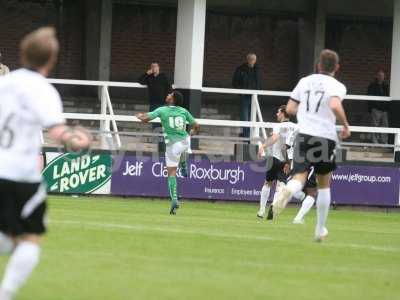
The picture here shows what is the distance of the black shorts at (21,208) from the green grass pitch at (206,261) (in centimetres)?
108

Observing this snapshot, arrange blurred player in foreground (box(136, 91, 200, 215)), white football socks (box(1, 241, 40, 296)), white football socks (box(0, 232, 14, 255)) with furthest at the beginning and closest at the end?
blurred player in foreground (box(136, 91, 200, 215)) < white football socks (box(0, 232, 14, 255)) < white football socks (box(1, 241, 40, 296))

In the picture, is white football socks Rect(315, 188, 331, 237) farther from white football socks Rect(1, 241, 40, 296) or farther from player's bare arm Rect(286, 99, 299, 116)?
white football socks Rect(1, 241, 40, 296)

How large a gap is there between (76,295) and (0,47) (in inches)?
894

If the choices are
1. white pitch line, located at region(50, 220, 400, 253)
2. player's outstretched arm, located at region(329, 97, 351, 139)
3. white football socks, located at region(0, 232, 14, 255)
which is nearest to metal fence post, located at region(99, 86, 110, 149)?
white pitch line, located at region(50, 220, 400, 253)

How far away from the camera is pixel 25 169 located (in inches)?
338

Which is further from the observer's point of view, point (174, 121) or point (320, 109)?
point (174, 121)

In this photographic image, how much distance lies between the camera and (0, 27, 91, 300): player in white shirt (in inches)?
336

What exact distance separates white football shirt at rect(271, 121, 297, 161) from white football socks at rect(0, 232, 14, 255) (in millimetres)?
13154

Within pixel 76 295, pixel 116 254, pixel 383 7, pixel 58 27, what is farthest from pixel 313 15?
pixel 76 295

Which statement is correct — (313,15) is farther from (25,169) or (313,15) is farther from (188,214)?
(25,169)

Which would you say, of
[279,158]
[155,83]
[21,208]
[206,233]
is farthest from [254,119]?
[21,208]

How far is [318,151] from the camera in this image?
46.3 ft

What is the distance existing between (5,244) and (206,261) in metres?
3.76

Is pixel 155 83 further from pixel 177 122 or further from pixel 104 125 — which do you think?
pixel 177 122
